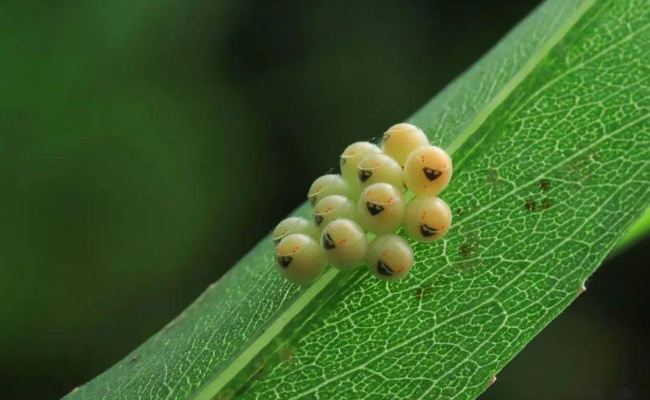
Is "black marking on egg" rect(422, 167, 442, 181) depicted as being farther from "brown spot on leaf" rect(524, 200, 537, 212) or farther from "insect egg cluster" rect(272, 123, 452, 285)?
"brown spot on leaf" rect(524, 200, 537, 212)

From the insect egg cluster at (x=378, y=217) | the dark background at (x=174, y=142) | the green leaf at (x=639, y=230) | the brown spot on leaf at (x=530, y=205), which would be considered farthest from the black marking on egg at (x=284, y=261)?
the dark background at (x=174, y=142)

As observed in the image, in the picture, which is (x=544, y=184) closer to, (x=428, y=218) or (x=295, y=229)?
(x=428, y=218)

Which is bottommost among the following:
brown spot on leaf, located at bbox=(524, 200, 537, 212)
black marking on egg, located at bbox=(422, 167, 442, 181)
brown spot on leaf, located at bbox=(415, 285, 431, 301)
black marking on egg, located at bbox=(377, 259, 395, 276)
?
brown spot on leaf, located at bbox=(415, 285, 431, 301)

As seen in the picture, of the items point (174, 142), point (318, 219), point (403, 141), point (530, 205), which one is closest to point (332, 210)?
point (318, 219)

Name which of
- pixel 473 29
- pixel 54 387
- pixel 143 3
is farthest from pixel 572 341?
pixel 143 3

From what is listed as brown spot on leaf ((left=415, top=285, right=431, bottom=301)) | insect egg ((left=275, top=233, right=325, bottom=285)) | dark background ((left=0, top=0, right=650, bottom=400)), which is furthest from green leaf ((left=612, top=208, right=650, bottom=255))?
dark background ((left=0, top=0, right=650, bottom=400))

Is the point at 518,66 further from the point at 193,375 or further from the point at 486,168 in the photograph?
the point at 193,375
